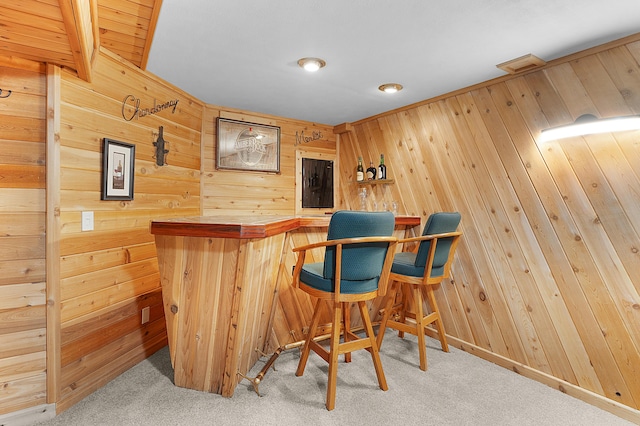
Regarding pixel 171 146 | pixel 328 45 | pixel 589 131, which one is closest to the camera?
pixel 589 131

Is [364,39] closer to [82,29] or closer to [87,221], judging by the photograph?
[82,29]

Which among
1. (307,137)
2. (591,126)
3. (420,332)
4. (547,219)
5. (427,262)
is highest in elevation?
(307,137)

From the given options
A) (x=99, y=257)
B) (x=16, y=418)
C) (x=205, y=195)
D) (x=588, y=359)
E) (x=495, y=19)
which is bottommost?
(x=16, y=418)

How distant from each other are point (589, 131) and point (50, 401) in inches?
143

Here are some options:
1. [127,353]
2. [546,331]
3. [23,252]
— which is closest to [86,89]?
[23,252]

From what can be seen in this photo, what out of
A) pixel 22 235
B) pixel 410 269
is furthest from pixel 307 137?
pixel 22 235

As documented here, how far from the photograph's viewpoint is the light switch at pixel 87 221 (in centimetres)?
211

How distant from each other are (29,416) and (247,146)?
9.14ft

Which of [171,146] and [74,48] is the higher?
[74,48]

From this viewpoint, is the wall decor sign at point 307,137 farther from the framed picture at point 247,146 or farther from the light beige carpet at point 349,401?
the light beige carpet at point 349,401

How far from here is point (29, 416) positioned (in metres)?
1.87

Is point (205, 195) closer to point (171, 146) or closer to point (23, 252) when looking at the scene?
point (171, 146)

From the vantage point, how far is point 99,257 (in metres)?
2.23

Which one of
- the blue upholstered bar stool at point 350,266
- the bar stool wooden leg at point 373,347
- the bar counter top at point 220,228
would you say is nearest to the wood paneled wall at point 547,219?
the bar stool wooden leg at point 373,347
